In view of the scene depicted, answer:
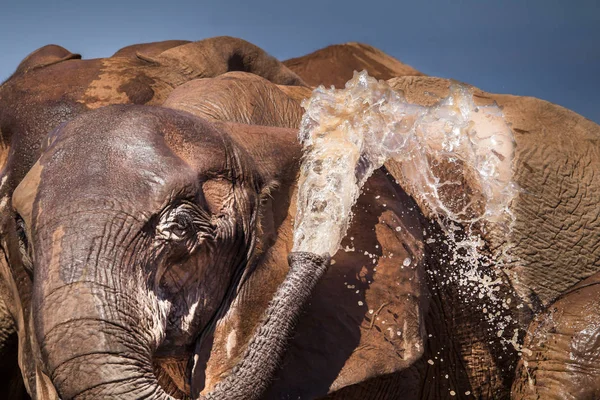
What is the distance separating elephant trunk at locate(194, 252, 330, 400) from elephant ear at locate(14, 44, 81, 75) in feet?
9.71

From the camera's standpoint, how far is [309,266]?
2006mm

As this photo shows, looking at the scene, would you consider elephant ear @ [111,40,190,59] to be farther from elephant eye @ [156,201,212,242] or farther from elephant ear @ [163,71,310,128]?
elephant eye @ [156,201,212,242]

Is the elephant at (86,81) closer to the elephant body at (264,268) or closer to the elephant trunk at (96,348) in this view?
the elephant body at (264,268)

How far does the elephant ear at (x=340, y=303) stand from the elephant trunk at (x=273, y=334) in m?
0.06

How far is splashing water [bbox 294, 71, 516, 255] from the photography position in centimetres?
223

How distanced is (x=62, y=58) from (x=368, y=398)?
9.72 ft

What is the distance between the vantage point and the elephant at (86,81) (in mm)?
3910

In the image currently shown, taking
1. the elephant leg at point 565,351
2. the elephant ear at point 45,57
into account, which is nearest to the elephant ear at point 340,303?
the elephant leg at point 565,351

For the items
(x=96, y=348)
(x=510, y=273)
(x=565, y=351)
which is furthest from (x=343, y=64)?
(x=96, y=348)

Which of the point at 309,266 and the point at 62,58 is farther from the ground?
the point at 62,58

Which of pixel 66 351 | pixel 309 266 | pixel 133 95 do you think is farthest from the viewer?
pixel 133 95

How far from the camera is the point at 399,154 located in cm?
250

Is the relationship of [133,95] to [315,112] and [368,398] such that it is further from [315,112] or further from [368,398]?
[368,398]

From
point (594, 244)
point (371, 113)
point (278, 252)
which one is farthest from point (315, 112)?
point (594, 244)
